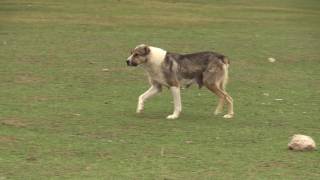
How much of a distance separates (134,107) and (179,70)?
3.21 feet

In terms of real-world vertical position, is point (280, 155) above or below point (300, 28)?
above

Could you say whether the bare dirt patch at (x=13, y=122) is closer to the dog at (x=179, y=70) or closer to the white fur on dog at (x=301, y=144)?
the dog at (x=179, y=70)

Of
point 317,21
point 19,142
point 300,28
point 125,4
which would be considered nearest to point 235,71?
point 19,142

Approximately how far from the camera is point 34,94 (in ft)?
43.7

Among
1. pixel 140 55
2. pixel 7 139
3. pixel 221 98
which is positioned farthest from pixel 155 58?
pixel 7 139

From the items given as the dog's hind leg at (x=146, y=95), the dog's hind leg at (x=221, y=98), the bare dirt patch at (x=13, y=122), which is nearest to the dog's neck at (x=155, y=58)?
the dog's hind leg at (x=146, y=95)

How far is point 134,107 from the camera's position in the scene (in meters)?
12.6

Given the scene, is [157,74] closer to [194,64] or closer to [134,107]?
[194,64]

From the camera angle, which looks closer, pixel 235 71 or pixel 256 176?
pixel 256 176

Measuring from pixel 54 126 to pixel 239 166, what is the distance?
9.60 ft

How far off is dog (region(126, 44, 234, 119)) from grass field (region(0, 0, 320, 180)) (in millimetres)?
353

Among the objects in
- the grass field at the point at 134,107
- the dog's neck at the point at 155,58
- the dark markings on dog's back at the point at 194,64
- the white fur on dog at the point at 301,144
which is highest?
the dog's neck at the point at 155,58

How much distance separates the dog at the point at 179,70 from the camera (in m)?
12.0

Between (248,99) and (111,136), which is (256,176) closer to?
(111,136)
